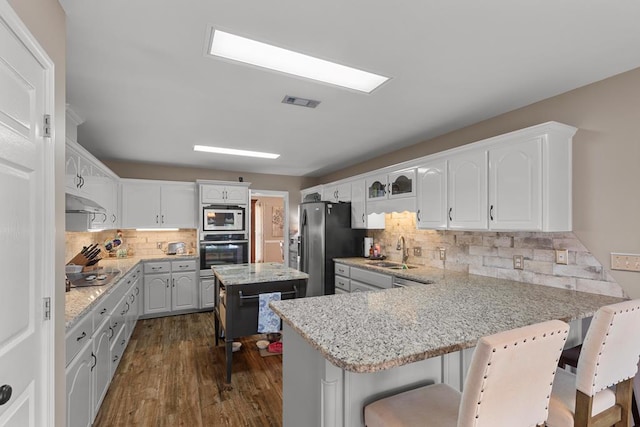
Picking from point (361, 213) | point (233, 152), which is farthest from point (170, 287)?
point (361, 213)

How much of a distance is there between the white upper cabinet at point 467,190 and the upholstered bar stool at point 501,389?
180 cm

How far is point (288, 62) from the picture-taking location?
6.38 feet

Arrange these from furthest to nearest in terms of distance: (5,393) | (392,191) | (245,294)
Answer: (392,191), (245,294), (5,393)

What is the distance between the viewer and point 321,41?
5.59 feet

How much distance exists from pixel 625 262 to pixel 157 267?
517cm

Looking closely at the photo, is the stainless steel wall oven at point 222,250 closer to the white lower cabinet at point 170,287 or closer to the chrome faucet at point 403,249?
the white lower cabinet at point 170,287

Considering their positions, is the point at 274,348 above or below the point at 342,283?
below

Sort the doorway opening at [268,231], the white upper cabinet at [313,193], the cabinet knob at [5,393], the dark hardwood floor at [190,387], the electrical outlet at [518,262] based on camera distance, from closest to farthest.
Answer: the cabinet knob at [5,393], the dark hardwood floor at [190,387], the electrical outlet at [518,262], the white upper cabinet at [313,193], the doorway opening at [268,231]

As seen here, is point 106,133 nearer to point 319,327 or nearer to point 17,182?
point 17,182

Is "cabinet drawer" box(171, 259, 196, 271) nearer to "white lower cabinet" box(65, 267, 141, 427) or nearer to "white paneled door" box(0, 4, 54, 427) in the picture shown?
"white lower cabinet" box(65, 267, 141, 427)

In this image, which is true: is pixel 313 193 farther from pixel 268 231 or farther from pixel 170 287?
pixel 268 231

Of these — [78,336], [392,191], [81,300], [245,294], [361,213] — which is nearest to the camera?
[78,336]

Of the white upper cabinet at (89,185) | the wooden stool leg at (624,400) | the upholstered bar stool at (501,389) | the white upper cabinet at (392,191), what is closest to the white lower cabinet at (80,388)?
the white upper cabinet at (89,185)

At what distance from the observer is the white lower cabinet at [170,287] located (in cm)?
454
